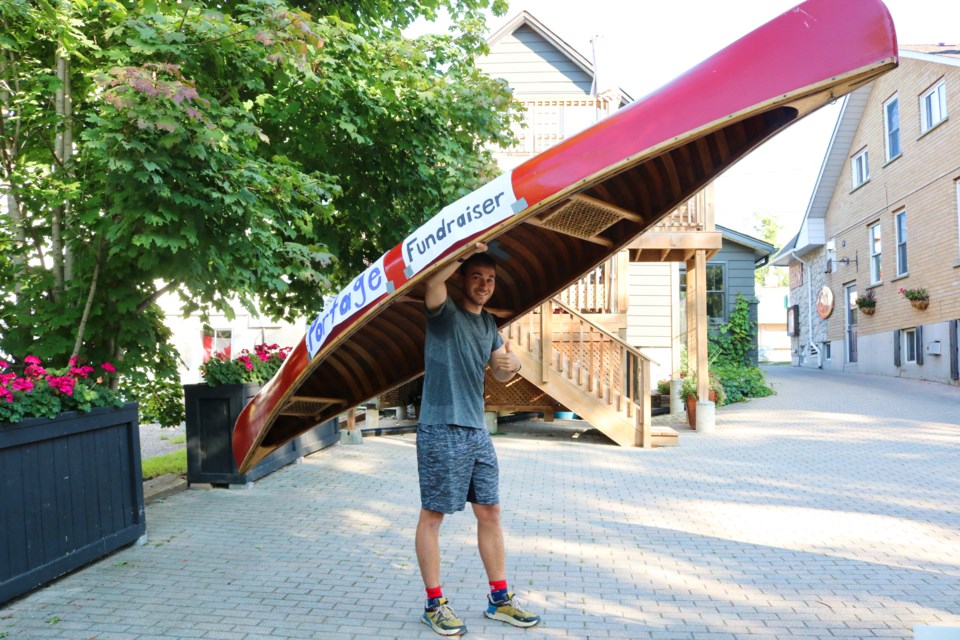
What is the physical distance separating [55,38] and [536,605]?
18.9 ft

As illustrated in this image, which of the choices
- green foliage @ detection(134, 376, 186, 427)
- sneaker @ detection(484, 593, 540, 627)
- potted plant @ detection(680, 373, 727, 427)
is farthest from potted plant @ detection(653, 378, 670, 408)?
sneaker @ detection(484, 593, 540, 627)

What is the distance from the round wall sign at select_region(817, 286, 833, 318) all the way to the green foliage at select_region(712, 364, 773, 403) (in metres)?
10.4

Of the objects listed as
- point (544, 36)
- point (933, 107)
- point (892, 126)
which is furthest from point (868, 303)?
point (544, 36)

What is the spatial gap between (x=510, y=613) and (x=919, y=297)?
19317 mm

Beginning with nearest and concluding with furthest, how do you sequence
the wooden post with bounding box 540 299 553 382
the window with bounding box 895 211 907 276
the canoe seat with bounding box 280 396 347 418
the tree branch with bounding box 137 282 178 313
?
the canoe seat with bounding box 280 396 347 418 → the tree branch with bounding box 137 282 178 313 → the wooden post with bounding box 540 299 553 382 → the window with bounding box 895 211 907 276

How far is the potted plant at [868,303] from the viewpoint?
23.5 m

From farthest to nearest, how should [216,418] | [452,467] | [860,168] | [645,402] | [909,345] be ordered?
[860,168] → [909,345] → [645,402] → [216,418] → [452,467]

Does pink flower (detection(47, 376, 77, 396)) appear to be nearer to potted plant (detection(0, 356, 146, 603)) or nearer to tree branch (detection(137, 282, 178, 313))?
potted plant (detection(0, 356, 146, 603))

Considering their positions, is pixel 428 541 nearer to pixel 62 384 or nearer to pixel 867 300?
pixel 62 384

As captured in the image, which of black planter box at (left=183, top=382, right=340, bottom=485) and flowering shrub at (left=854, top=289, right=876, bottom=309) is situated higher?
flowering shrub at (left=854, top=289, right=876, bottom=309)

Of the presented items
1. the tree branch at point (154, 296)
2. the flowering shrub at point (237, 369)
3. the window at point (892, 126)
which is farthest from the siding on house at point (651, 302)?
the tree branch at point (154, 296)

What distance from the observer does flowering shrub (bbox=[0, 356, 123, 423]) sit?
15.3 feet

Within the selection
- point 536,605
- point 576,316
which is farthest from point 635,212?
point 576,316

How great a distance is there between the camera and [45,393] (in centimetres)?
500
